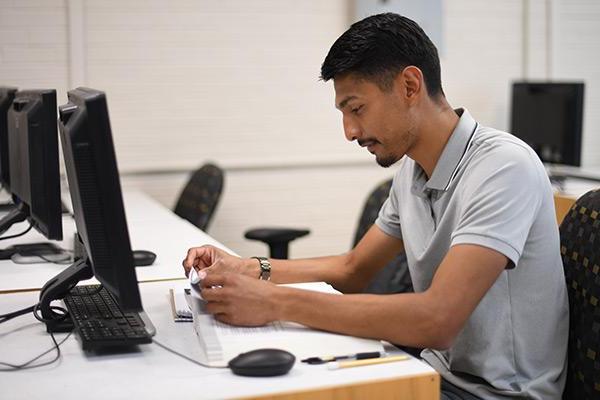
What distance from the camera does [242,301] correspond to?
1.54m

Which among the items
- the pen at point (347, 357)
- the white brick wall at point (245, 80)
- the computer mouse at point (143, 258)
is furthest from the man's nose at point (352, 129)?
the white brick wall at point (245, 80)

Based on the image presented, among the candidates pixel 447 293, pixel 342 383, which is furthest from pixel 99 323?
pixel 447 293

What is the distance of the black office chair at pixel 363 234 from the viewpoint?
2.48 meters

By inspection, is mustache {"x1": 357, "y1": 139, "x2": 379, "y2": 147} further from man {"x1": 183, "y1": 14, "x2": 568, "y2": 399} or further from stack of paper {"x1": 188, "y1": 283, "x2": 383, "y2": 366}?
stack of paper {"x1": 188, "y1": 283, "x2": 383, "y2": 366}

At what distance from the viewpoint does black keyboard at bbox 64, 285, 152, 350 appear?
1479 mm

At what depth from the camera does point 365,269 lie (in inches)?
80.9

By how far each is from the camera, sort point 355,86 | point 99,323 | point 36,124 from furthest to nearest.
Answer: point 36,124 → point 355,86 → point 99,323

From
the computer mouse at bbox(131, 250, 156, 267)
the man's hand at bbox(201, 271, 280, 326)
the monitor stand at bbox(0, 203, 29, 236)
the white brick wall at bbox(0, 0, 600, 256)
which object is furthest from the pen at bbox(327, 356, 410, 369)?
the white brick wall at bbox(0, 0, 600, 256)

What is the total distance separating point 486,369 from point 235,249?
8.76ft

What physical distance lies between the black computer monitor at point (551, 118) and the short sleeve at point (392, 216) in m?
2.18

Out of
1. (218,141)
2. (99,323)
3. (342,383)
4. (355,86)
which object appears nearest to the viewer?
(342,383)

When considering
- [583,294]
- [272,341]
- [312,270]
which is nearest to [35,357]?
[272,341]

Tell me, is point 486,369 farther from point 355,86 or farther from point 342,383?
point 355,86

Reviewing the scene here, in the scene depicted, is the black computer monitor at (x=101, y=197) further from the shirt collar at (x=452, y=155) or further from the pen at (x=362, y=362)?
the shirt collar at (x=452, y=155)
